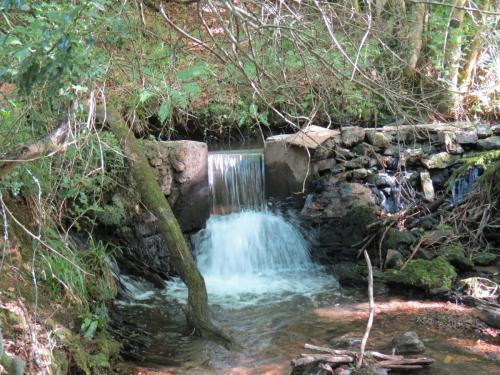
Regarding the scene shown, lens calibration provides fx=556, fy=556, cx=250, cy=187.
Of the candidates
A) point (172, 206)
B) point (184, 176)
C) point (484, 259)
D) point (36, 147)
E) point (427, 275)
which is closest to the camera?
point (36, 147)

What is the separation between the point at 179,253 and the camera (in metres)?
4.98

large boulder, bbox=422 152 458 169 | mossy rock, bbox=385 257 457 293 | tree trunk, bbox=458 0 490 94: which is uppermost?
tree trunk, bbox=458 0 490 94

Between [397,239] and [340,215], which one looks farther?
[340,215]

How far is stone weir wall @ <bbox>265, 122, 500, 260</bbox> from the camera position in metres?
8.10

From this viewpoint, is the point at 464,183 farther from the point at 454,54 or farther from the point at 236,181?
the point at 236,181

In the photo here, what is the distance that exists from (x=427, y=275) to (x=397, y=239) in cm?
92

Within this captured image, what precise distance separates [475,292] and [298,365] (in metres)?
2.88

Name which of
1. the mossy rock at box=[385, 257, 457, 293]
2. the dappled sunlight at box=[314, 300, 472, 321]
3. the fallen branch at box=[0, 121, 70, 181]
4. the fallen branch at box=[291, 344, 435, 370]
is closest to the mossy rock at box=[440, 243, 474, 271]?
the mossy rock at box=[385, 257, 457, 293]

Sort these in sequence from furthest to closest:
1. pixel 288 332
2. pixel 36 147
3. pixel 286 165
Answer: pixel 286 165 < pixel 288 332 < pixel 36 147

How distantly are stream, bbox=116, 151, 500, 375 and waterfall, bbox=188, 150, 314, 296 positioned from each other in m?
0.01

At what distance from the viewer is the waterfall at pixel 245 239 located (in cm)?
759

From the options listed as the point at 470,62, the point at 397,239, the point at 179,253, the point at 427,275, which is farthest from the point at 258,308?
the point at 470,62

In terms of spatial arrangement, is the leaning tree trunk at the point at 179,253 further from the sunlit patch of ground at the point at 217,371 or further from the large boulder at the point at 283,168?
the large boulder at the point at 283,168

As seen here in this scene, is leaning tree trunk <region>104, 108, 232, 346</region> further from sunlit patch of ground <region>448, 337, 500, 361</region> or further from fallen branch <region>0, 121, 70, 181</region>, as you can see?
sunlit patch of ground <region>448, 337, 500, 361</region>
